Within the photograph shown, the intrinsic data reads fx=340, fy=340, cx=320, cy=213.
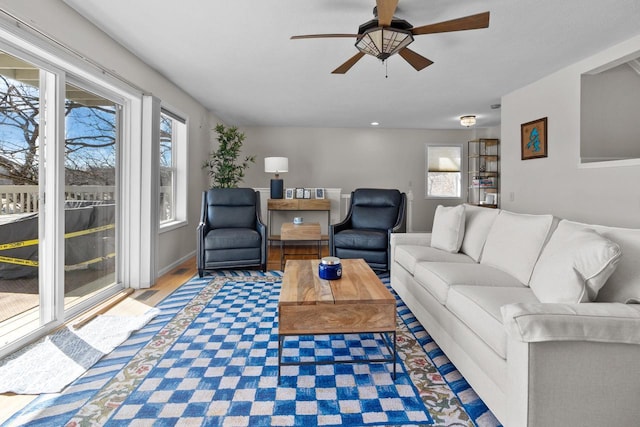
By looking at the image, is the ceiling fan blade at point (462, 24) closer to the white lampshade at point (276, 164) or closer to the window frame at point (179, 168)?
the window frame at point (179, 168)

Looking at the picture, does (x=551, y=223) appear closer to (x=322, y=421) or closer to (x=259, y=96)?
(x=322, y=421)

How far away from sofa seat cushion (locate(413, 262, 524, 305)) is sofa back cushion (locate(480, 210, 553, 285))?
2.8 inches

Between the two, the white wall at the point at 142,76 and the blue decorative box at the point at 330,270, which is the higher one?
the white wall at the point at 142,76

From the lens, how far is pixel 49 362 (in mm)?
1973

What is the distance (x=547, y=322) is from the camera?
1151 mm

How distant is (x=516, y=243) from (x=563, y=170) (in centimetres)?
204

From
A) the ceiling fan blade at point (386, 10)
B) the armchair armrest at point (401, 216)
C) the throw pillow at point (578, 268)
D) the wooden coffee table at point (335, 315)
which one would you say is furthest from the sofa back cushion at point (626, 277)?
the armchair armrest at point (401, 216)

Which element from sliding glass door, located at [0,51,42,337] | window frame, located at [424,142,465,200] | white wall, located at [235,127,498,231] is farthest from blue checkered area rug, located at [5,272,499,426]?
window frame, located at [424,142,465,200]

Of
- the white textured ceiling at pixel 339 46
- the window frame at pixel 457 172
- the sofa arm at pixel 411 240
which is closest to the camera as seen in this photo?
the white textured ceiling at pixel 339 46

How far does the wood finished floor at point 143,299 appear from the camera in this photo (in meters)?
1.61

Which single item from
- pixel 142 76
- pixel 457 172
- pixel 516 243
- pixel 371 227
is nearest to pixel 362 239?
pixel 371 227

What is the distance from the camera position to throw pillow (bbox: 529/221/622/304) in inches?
55.9

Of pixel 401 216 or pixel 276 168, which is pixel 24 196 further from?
pixel 276 168

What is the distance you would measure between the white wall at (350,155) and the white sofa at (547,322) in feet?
15.6
